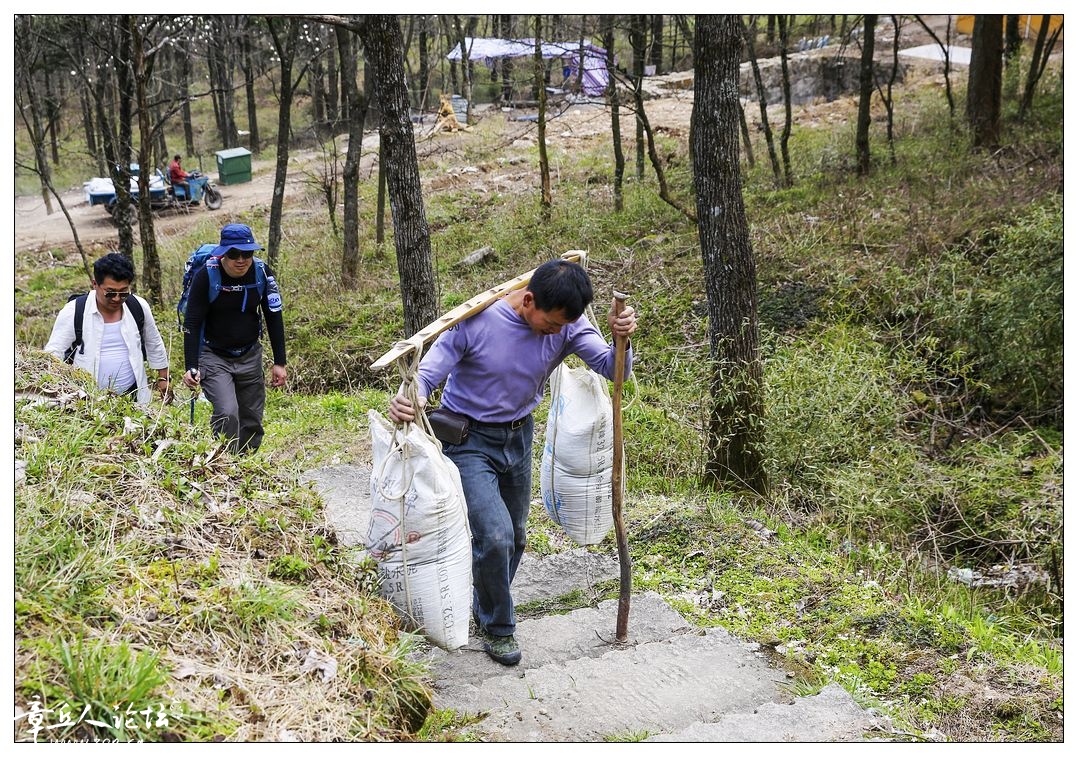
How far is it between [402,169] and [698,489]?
3.17m

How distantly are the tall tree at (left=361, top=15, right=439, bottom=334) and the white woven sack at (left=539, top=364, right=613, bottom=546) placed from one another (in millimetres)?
2500

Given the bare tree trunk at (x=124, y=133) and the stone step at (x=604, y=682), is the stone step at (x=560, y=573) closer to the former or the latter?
the stone step at (x=604, y=682)

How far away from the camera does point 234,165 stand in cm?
A: 2192

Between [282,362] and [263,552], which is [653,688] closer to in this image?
[263,552]

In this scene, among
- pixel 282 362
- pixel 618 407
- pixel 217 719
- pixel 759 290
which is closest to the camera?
pixel 217 719

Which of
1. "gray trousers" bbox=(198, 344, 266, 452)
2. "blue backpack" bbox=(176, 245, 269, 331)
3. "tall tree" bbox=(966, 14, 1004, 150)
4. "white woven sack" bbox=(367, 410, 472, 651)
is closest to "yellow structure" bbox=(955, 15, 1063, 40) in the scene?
"tall tree" bbox=(966, 14, 1004, 150)

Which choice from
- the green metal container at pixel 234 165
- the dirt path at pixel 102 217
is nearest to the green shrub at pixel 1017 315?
the dirt path at pixel 102 217

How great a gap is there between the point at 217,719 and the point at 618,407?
2131 millimetres

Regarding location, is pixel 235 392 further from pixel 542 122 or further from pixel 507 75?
pixel 507 75

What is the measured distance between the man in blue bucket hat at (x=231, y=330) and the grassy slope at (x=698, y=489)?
0.52 metres

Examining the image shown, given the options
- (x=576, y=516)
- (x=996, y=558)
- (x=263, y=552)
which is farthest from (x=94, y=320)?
(x=996, y=558)

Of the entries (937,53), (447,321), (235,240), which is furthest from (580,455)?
(937,53)

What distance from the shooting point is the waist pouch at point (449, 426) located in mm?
3686

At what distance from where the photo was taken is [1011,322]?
8281mm
